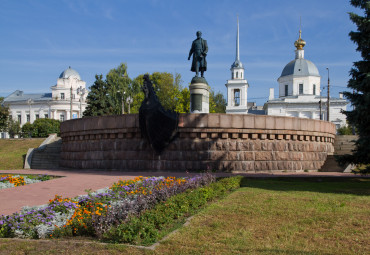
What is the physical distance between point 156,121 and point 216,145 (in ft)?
8.34

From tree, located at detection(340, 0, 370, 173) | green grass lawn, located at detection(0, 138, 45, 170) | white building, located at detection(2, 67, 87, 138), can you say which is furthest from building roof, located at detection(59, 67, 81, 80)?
tree, located at detection(340, 0, 370, 173)

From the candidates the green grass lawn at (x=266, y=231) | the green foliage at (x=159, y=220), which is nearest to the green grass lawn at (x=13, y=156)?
the green foliage at (x=159, y=220)

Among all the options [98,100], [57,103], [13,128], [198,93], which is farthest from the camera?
[57,103]

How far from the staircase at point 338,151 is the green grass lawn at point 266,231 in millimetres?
8564

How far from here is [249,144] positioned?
47.9 ft

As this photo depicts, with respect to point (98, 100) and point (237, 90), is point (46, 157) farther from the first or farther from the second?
point (237, 90)

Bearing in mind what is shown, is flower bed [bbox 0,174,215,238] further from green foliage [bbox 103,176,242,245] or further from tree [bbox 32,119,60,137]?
tree [bbox 32,119,60,137]

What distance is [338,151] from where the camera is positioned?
61.5 feet

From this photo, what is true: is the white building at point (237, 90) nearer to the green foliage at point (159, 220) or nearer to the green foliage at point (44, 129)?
the green foliage at point (44, 129)

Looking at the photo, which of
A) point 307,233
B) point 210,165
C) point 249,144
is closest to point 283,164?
point 249,144

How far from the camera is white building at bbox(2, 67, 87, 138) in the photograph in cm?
7394

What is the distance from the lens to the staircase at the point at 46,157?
19484 mm

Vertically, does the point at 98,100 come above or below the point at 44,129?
above

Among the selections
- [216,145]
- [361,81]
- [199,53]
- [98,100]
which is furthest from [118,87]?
[361,81]
